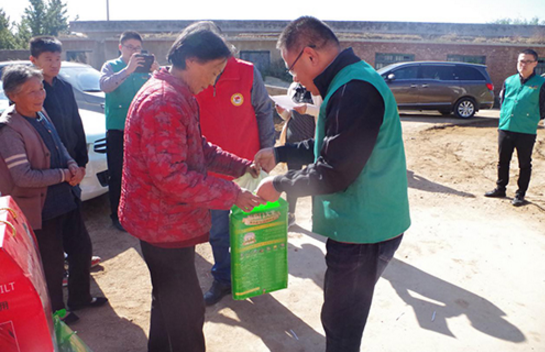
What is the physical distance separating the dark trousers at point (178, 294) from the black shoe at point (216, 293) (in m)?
1.04

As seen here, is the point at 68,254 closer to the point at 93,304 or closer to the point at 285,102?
the point at 93,304

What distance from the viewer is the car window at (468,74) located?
14219 mm

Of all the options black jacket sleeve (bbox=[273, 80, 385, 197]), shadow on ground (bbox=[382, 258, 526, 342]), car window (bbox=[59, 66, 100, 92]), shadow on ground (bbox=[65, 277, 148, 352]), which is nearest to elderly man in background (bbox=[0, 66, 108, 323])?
shadow on ground (bbox=[65, 277, 148, 352])

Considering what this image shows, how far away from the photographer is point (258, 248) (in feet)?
9.10

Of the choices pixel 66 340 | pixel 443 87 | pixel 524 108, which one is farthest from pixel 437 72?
pixel 66 340

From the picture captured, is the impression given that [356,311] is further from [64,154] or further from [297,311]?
[64,154]

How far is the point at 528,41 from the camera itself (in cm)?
2250

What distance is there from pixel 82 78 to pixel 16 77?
182 inches

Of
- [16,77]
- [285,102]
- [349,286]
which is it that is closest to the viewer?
[349,286]

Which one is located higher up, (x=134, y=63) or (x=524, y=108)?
(x=134, y=63)

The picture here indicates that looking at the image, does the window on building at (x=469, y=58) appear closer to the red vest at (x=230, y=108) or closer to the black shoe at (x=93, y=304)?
the red vest at (x=230, y=108)

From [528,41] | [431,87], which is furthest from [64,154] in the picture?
[528,41]

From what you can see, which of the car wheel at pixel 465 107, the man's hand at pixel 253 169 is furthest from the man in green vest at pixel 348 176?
the car wheel at pixel 465 107

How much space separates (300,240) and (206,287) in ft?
4.27
